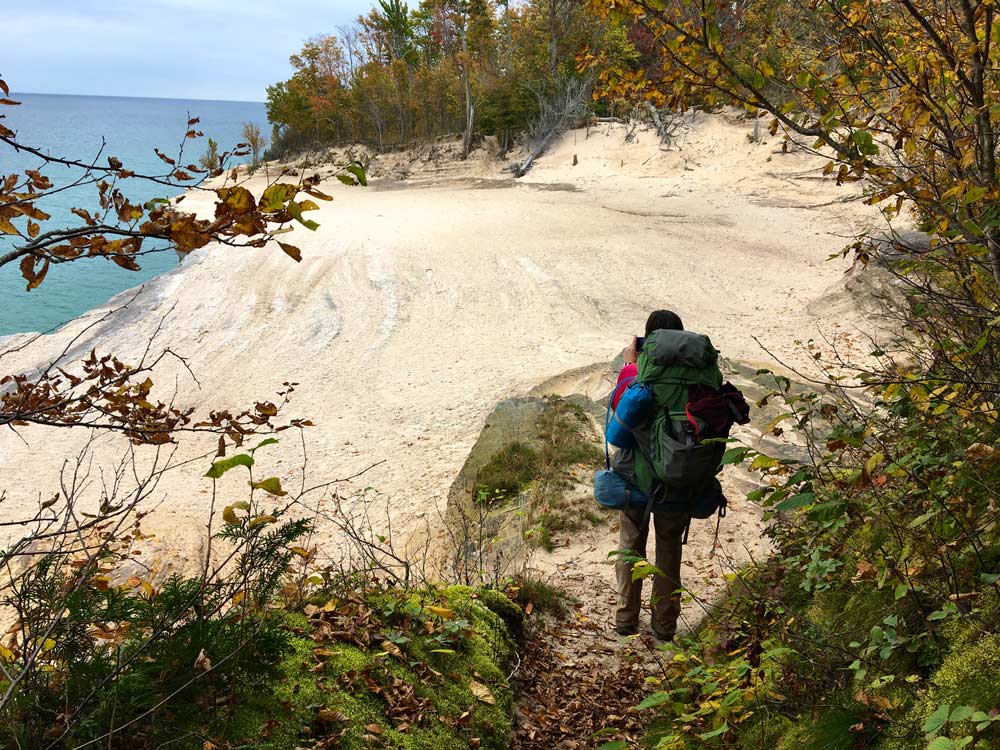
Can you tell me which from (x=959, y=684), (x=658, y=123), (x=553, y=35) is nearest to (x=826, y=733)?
(x=959, y=684)

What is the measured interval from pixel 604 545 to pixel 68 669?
390cm

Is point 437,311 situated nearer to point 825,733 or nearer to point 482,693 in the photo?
point 482,693

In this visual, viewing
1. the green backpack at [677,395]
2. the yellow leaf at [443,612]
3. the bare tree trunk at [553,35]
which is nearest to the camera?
the yellow leaf at [443,612]

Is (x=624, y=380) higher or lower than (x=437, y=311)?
higher

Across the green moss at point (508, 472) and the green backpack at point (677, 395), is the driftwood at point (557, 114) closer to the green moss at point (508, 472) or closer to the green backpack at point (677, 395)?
the green moss at point (508, 472)

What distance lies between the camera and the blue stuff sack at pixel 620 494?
378 cm

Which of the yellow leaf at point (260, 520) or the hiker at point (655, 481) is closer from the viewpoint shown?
the yellow leaf at point (260, 520)

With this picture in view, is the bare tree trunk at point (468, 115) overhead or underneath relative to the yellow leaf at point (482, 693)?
overhead

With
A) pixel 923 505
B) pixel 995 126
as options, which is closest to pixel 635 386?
pixel 923 505

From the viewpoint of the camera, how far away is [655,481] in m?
3.63

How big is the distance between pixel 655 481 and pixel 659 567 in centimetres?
62

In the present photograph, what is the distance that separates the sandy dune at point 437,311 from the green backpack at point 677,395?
14.0ft

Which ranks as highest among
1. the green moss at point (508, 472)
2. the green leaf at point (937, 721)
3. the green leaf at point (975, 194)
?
the green leaf at point (975, 194)

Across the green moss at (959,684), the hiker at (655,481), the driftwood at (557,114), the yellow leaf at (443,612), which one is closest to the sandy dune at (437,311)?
the hiker at (655,481)
